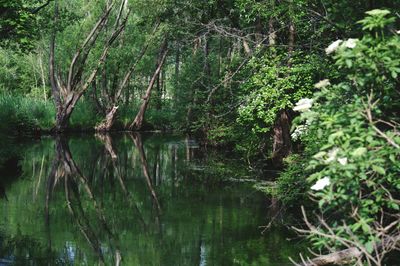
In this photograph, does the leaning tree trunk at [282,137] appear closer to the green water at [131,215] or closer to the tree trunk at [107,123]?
the green water at [131,215]

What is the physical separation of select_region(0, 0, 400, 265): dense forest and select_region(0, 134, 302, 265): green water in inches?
45.2

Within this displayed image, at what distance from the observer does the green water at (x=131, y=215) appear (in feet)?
28.8

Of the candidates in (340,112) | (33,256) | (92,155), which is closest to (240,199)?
(33,256)

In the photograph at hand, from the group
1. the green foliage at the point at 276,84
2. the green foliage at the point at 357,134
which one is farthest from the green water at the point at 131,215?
the green foliage at the point at 357,134

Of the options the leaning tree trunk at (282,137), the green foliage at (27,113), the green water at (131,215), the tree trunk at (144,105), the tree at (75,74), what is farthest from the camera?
the tree trunk at (144,105)

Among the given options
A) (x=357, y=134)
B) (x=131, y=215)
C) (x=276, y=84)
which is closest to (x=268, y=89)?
(x=276, y=84)

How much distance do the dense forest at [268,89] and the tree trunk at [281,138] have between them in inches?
1.8

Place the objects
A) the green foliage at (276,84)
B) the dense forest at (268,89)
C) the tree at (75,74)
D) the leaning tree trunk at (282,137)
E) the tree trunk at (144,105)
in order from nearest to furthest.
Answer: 1. the dense forest at (268,89)
2. the green foliage at (276,84)
3. the leaning tree trunk at (282,137)
4. the tree at (75,74)
5. the tree trunk at (144,105)

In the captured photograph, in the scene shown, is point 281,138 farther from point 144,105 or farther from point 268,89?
point 144,105

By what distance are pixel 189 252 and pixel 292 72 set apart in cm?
622

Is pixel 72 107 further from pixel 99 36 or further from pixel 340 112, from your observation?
pixel 340 112

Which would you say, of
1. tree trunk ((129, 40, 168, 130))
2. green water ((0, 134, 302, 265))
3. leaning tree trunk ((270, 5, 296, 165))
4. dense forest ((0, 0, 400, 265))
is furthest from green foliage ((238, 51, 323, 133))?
tree trunk ((129, 40, 168, 130))

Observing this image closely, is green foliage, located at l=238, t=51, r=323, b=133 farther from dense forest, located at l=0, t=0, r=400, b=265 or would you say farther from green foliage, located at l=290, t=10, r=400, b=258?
green foliage, located at l=290, t=10, r=400, b=258

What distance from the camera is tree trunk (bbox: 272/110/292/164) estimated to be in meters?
15.4
